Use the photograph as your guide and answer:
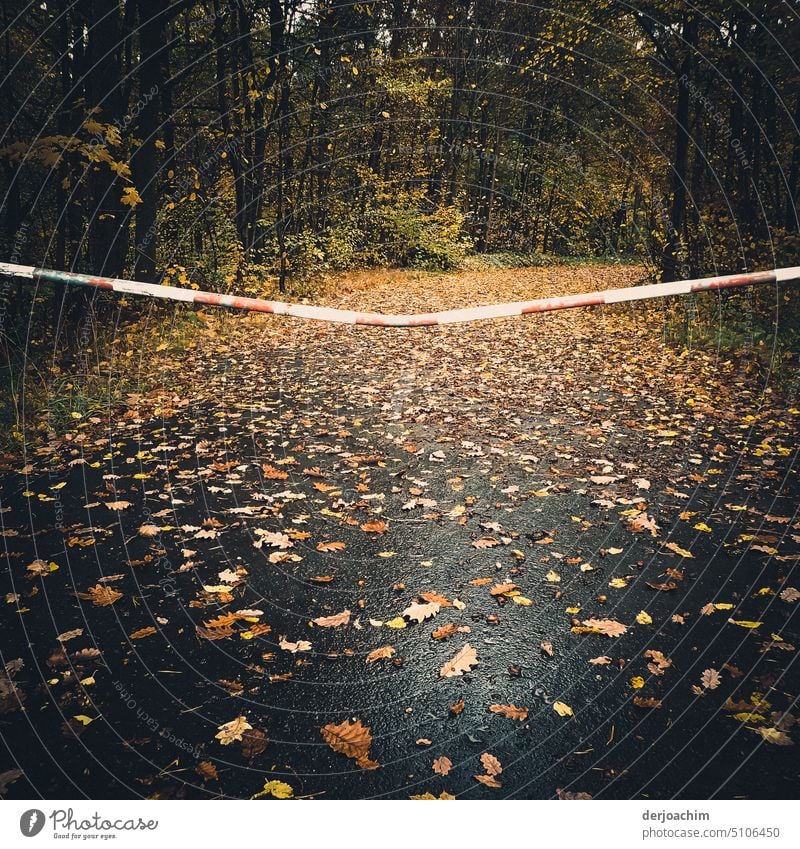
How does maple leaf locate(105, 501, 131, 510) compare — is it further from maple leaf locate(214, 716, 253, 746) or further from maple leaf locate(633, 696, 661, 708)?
maple leaf locate(633, 696, 661, 708)

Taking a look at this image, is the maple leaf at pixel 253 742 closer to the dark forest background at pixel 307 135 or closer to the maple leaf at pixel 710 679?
the maple leaf at pixel 710 679

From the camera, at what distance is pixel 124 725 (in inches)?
102

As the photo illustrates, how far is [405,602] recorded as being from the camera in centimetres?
344

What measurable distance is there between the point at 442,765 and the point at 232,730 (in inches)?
39.7

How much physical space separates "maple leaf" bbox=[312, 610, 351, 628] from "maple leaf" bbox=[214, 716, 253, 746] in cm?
74

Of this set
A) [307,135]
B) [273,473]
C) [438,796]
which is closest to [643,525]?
[438,796]

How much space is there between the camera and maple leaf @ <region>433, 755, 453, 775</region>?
7.78 ft

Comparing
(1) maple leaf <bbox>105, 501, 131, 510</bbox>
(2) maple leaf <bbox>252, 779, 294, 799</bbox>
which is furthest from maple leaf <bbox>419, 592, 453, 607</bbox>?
(1) maple leaf <bbox>105, 501, 131, 510</bbox>

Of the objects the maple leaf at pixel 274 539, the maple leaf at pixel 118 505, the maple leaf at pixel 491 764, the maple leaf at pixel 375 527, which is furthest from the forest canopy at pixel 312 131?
the maple leaf at pixel 491 764

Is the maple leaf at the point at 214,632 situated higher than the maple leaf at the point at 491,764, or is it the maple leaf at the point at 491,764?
the maple leaf at the point at 214,632

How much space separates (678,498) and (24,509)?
5.54 m

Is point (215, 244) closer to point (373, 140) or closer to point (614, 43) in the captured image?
point (373, 140)

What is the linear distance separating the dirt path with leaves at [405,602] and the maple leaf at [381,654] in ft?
0.03

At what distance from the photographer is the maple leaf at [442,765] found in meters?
2.37
